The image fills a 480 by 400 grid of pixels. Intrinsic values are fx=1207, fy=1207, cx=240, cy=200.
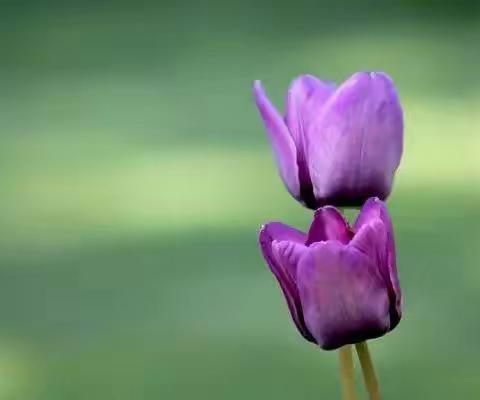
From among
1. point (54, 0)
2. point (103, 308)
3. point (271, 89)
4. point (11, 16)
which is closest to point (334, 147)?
point (103, 308)

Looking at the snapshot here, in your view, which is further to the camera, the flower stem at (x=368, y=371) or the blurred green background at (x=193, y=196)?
the blurred green background at (x=193, y=196)

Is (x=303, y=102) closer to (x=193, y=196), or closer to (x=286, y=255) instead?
(x=286, y=255)

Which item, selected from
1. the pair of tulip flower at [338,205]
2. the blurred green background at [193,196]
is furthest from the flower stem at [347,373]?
the blurred green background at [193,196]

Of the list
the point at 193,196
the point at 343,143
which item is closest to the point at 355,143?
the point at 343,143

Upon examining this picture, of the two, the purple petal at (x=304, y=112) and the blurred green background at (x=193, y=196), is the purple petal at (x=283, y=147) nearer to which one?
the purple petal at (x=304, y=112)

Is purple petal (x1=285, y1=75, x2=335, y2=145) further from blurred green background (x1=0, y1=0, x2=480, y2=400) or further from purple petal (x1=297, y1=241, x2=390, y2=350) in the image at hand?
blurred green background (x1=0, y1=0, x2=480, y2=400)

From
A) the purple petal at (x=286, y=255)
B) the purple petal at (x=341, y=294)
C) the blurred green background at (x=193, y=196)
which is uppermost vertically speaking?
the blurred green background at (x=193, y=196)

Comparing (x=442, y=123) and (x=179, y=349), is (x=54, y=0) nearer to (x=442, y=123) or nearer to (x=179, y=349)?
(x=442, y=123)

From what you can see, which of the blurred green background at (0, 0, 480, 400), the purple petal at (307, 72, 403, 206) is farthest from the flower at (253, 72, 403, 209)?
the blurred green background at (0, 0, 480, 400)
